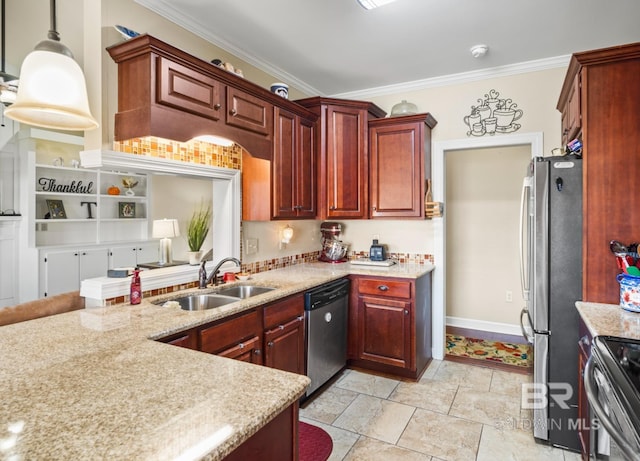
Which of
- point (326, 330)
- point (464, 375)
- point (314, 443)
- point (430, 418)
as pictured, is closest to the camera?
point (314, 443)

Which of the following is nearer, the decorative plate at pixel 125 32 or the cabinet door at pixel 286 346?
the decorative plate at pixel 125 32

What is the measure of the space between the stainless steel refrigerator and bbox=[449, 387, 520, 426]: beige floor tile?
333 millimetres

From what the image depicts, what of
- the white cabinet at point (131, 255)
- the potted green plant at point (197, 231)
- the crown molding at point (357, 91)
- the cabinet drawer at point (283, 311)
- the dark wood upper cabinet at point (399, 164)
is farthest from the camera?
the dark wood upper cabinet at point (399, 164)

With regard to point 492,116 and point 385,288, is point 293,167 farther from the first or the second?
point 492,116

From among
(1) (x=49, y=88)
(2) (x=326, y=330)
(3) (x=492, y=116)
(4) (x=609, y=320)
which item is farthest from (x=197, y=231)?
(3) (x=492, y=116)

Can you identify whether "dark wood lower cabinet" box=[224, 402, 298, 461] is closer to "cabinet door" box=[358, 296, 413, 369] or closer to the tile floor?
the tile floor

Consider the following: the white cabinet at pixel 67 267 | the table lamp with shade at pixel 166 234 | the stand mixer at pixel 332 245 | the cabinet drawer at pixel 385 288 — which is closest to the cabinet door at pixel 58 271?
the white cabinet at pixel 67 267

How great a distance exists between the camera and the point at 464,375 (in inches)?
131

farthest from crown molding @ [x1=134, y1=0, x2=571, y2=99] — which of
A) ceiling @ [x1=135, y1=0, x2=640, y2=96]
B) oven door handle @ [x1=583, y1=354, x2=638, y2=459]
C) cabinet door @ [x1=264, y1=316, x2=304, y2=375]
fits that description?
oven door handle @ [x1=583, y1=354, x2=638, y2=459]

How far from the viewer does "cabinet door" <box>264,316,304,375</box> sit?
240cm

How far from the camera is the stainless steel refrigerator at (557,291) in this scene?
222 centimetres

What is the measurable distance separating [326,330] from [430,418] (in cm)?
95

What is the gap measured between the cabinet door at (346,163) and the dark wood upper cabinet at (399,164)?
0.09 meters

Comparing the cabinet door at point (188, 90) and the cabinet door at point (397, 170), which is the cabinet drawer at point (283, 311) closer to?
the cabinet door at point (188, 90)
